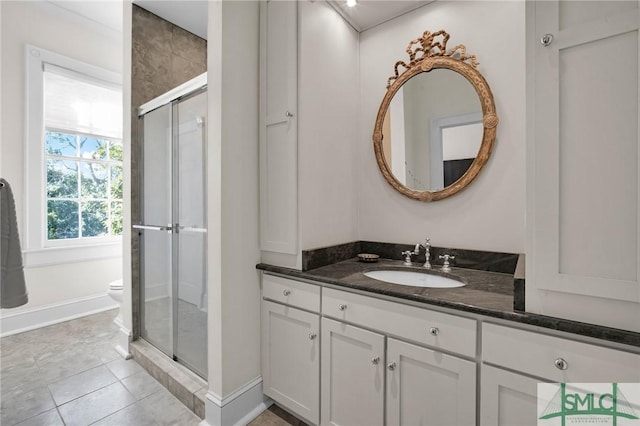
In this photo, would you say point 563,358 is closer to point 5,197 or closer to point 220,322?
point 220,322

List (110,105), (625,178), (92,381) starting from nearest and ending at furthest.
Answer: (625,178)
(92,381)
(110,105)

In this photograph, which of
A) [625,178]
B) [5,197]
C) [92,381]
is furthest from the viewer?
[92,381]

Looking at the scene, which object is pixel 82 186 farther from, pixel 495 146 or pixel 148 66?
pixel 495 146

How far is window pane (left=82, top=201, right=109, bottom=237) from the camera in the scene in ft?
10.9

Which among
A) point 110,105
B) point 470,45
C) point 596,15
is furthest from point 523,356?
point 110,105

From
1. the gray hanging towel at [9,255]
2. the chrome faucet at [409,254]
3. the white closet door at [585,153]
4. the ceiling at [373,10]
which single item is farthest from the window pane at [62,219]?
the white closet door at [585,153]

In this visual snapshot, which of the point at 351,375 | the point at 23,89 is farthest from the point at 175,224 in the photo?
the point at 23,89

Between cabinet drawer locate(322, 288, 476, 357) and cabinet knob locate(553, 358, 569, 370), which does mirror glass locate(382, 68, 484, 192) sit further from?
cabinet knob locate(553, 358, 569, 370)

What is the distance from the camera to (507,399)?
0.99 meters

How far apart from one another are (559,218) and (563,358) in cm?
44

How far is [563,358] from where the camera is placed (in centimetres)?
90

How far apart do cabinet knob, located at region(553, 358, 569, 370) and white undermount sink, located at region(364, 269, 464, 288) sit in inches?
25.5

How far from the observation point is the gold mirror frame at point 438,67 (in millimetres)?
1592

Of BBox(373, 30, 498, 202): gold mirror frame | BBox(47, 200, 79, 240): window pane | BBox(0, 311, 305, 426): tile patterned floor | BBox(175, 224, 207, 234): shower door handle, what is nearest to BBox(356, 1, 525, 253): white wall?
BBox(373, 30, 498, 202): gold mirror frame
